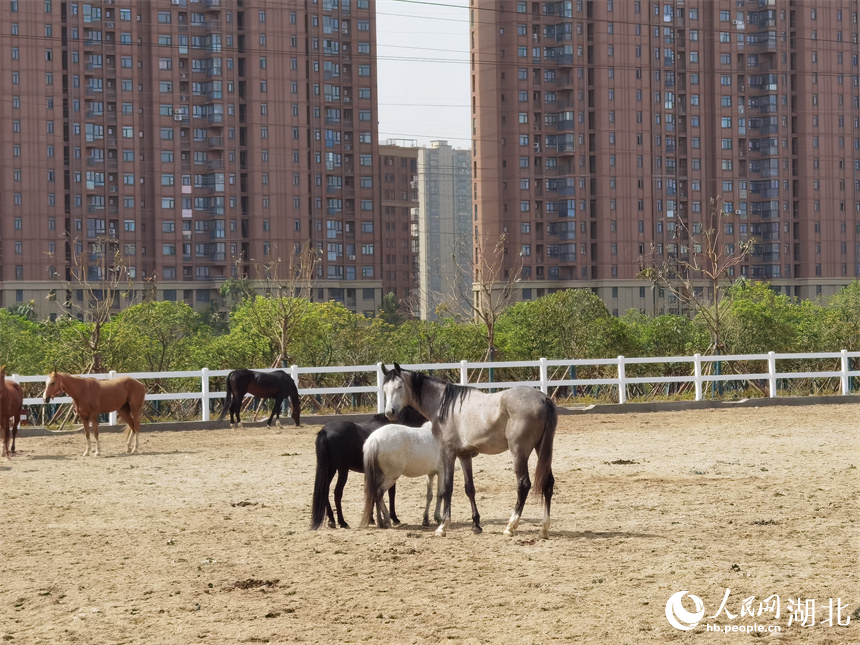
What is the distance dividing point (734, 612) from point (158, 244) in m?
106

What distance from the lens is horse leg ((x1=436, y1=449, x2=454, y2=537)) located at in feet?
34.1

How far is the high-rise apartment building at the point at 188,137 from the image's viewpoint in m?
102

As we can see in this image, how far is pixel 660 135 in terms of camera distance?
116938mm

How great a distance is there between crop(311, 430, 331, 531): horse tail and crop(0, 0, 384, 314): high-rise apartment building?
308ft

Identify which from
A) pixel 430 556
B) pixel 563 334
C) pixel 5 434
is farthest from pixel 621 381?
pixel 430 556

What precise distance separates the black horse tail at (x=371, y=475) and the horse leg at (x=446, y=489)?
2.15 feet

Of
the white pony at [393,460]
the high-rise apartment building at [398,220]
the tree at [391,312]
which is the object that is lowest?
the tree at [391,312]

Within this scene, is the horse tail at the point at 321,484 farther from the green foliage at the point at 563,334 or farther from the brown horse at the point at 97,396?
the green foliage at the point at 563,334

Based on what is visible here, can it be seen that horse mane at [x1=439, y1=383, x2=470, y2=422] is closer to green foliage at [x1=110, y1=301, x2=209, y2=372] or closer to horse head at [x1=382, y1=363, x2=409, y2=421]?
horse head at [x1=382, y1=363, x2=409, y2=421]

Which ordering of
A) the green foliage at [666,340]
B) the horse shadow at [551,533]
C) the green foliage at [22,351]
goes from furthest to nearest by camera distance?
the green foliage at [22,351] < the green foliage at [666,340] < the horse shadow at [551,533]

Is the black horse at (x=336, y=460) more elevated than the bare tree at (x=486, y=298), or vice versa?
the bare tree at (x=486, y=298)

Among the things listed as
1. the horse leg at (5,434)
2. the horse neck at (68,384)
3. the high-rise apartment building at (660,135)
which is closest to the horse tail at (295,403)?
the horse neck at (68,384)

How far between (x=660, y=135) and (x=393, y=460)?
366 feet

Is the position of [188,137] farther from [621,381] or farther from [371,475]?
[371,475]
